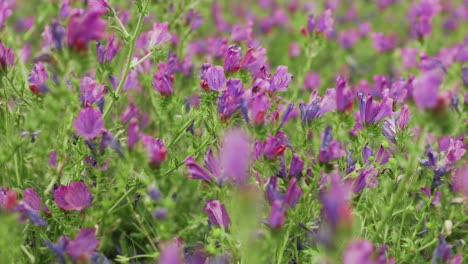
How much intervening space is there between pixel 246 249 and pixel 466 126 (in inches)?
52.0

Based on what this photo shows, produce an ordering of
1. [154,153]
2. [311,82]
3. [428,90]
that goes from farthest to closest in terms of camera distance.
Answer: [311,82], [154,153], [428,90]

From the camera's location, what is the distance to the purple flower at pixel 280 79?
181 cm

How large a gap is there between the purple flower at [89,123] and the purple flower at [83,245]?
0.95 feet

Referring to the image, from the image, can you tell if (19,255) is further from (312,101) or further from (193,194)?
(312,101)

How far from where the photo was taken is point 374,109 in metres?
1.75

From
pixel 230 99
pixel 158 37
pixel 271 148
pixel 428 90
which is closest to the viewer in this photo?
pixel 428 90

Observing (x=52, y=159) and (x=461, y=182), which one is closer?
(x=461, y=182)

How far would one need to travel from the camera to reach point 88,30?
133 centimetres

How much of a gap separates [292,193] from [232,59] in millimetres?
561

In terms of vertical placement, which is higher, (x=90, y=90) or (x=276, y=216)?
(x=90, y=90)

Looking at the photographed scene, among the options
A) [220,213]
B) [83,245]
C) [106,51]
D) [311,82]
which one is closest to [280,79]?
[220,213]

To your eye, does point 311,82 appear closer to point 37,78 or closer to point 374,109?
point 374,109

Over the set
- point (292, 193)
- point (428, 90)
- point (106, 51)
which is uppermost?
point (428, 90)

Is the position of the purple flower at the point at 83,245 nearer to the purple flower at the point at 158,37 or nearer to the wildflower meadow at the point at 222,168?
the wildflower meadow at the point at 222,168
